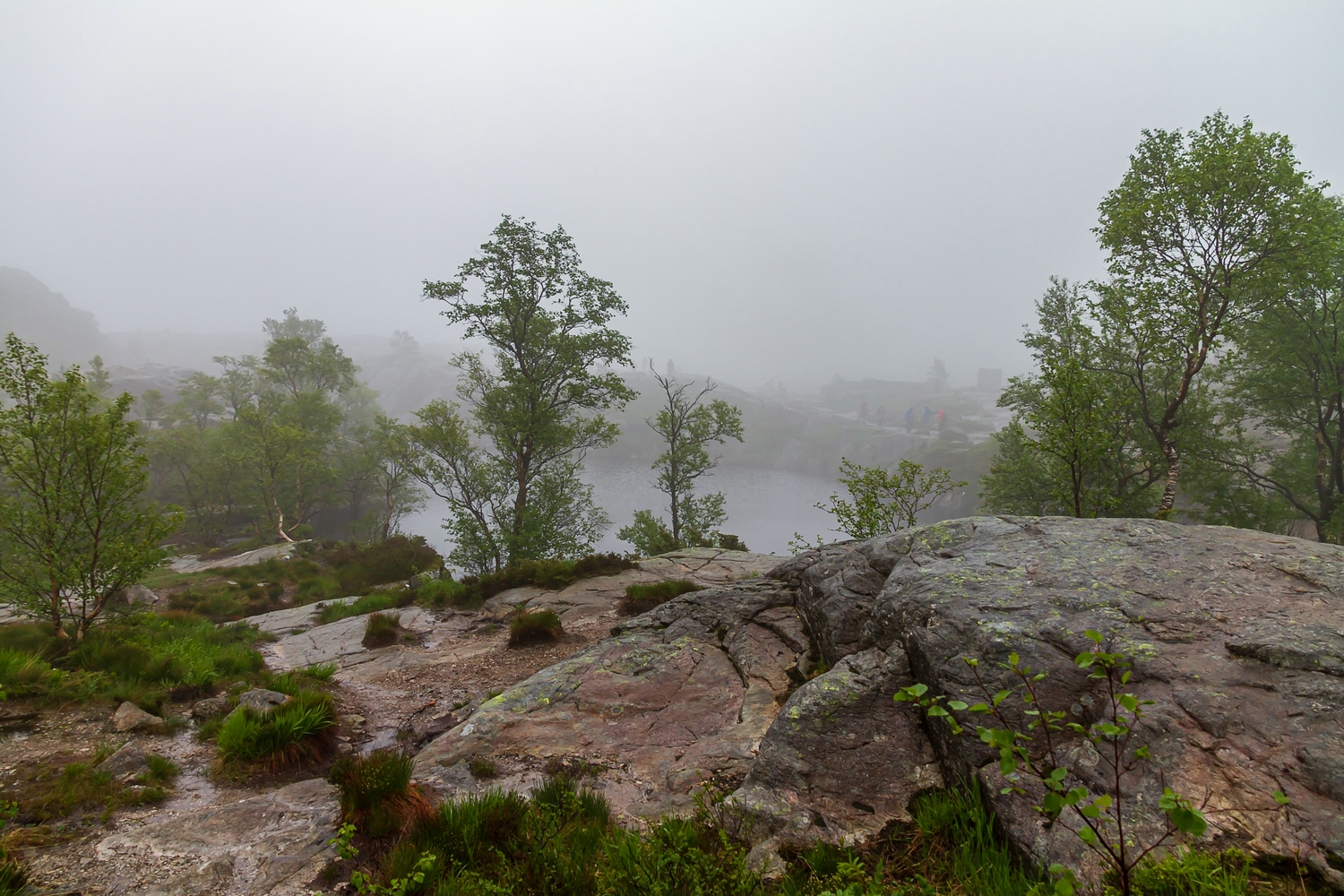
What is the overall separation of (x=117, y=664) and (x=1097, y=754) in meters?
15.4

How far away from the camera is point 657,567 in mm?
20812

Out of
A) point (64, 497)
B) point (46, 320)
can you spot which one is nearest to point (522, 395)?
point (64, 497)

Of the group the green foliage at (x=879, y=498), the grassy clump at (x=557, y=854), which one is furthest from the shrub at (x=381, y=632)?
the green foliage at (x=879, y=498)

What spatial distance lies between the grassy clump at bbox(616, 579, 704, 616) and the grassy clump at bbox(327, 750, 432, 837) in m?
9.55

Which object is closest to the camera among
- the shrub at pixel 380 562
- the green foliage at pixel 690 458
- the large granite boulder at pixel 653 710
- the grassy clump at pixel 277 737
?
the large granite boulder at pixel 653 710

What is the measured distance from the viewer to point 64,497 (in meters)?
10.2

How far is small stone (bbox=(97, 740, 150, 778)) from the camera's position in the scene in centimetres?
641

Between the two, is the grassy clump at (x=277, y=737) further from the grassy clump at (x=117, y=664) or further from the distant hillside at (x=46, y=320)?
the distant hillside at (x=46, y=320)

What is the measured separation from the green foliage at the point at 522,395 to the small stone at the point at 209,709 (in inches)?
564

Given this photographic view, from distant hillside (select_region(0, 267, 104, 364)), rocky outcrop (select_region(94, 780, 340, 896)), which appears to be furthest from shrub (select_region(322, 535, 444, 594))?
distant hillside (select_region(0, 267, 104, 364))

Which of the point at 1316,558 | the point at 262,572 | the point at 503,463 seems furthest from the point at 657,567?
the point at 262,572

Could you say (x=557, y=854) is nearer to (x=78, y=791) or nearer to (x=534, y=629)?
(x=78, y=791)

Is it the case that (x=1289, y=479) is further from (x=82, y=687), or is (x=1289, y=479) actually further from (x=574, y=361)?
(x=82, y=687)

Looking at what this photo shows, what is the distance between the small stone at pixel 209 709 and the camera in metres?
8.34
